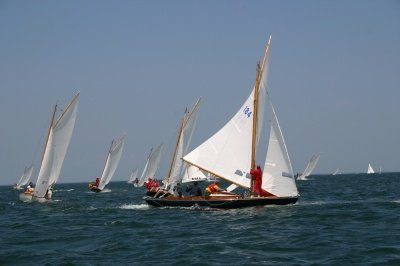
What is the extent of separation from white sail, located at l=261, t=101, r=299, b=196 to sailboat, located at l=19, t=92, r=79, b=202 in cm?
1970

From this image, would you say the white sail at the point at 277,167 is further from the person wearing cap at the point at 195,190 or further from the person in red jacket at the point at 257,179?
the person wearing cap at the point at 195,190

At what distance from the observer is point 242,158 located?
1419 inches

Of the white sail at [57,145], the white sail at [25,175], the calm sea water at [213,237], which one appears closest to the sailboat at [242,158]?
the calm sea water at [213,237]

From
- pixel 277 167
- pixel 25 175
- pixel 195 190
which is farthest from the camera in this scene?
pixel 25 175

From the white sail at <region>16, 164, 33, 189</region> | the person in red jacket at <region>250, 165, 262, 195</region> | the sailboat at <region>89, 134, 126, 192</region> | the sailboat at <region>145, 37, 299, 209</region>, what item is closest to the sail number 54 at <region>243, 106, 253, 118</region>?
the sailboat at <region>145, 37, 299, 209</region>

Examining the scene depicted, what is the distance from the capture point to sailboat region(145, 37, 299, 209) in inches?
1367

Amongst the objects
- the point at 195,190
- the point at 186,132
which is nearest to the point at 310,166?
the point at 186,132

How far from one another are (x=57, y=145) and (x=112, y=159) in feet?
137

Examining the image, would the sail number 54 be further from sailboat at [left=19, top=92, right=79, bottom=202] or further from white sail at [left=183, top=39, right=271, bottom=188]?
sailboat at [left=19, top=92, right=79, bottom=202]

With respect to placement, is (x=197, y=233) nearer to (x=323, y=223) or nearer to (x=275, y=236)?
(x=275, y=236)

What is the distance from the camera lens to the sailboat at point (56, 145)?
155 feet

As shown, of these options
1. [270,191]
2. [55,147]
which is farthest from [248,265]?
[55,147]

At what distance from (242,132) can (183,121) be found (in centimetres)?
1851

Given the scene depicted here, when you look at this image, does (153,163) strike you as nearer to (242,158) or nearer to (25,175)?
(25,175)
